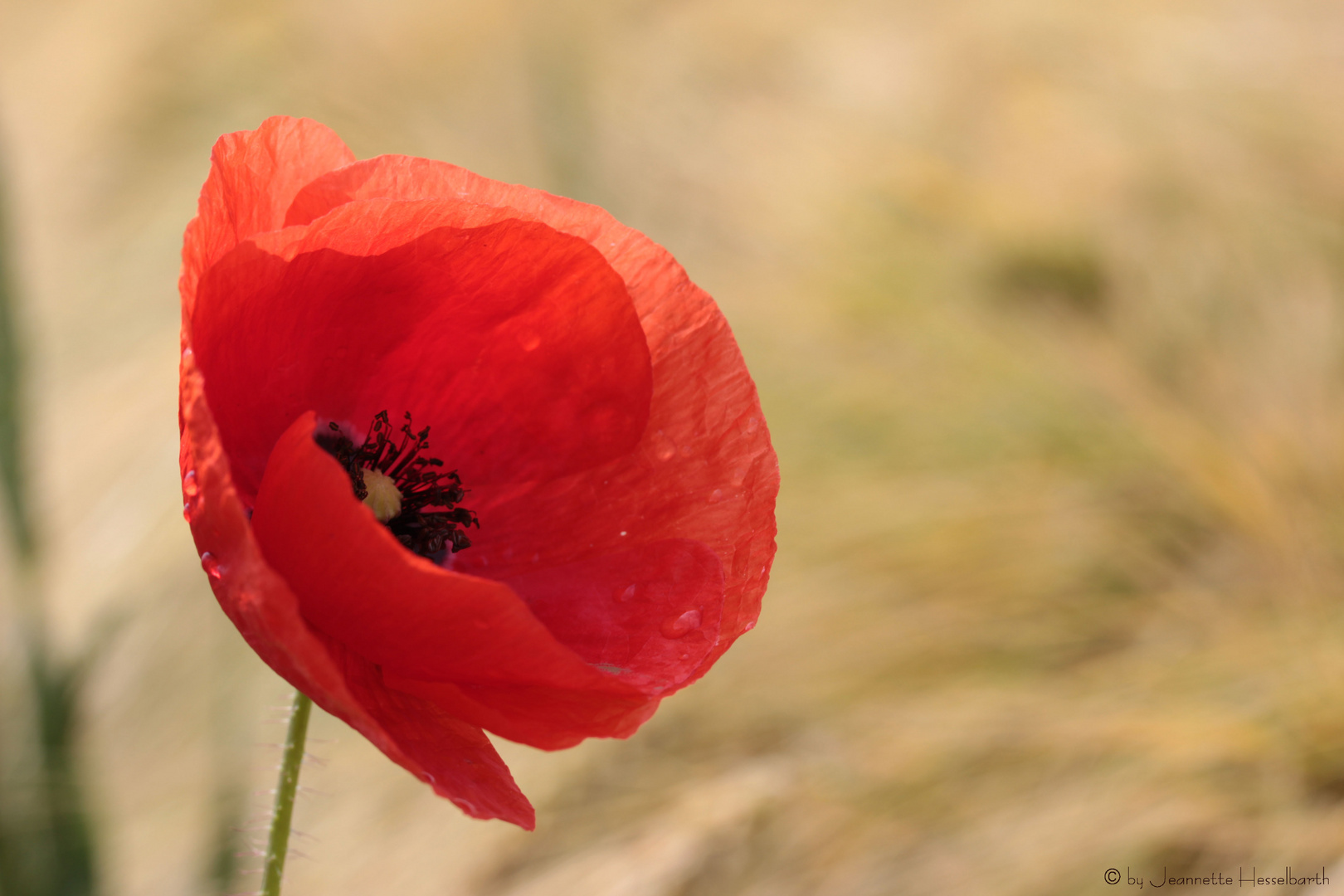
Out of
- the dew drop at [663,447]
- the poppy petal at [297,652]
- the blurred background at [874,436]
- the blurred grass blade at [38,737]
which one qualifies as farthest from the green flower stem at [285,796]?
the blurred grass blade at [38,737]

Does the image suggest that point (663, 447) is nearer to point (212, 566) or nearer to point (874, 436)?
point (212, 566)

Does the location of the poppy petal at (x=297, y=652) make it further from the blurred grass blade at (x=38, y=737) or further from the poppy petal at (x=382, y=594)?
the blurred grass blade at (x=38, y=737)

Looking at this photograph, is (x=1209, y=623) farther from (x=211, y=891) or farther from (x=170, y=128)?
(x=170, y=128)

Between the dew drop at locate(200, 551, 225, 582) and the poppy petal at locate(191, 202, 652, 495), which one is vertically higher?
the poppy petal at locate(191, 202, 652, 495)

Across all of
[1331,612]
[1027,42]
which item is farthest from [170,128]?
[1331,612]

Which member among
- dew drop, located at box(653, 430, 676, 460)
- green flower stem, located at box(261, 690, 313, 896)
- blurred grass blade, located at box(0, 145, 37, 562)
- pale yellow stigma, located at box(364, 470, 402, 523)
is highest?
blurred grass blade, located at box(0, 145, 37, 562)

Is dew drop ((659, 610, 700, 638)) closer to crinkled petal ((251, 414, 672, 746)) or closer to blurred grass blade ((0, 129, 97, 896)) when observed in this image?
crinkled petal ((251, 414, 672, 746))

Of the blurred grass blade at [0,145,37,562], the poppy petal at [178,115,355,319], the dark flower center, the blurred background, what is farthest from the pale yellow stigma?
the blurred grass blade at [0,145,37,562]

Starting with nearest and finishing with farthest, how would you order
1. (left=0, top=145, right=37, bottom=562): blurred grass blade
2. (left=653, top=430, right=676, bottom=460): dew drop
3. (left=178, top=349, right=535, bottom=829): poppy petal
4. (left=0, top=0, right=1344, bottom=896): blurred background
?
(left=178, top=349, right=535, bottom=829): poppy petal, (left=653, top=430, right=676, bottom=460): dew drop, (left=0, top=0, right=1344, bottom=896): blurred background, (left=0, top=145, right=37, bottom=562): blurred grass blade
